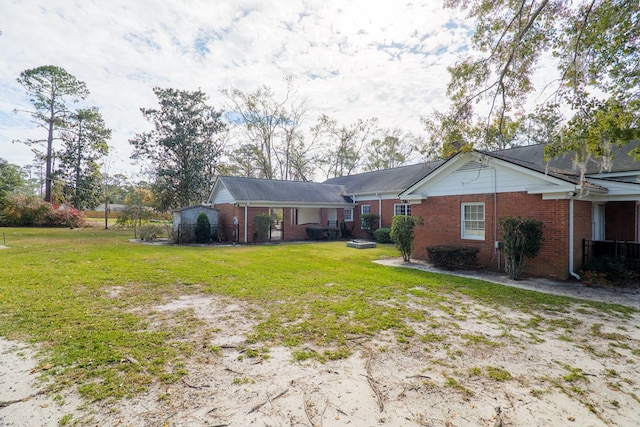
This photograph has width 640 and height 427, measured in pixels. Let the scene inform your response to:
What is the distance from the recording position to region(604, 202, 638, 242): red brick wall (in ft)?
31.7

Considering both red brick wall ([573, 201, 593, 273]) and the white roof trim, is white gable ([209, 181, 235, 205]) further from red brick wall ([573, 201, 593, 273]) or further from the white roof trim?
red brick wall ([573, 201, 593, 273])

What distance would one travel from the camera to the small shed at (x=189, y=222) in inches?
687

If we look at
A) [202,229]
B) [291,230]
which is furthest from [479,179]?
[202,229]

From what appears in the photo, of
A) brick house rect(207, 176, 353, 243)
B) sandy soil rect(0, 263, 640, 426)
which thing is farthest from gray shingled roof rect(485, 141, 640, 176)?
brick house rect(207, 176, 353, 243)

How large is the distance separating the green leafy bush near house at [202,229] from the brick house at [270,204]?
0.85m

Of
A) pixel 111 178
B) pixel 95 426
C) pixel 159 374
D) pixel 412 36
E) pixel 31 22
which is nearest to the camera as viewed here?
pixel 95 426

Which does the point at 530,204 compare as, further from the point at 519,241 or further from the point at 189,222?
the point at 189,222

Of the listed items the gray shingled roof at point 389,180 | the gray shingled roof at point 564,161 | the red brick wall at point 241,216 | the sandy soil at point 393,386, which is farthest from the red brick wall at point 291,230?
the sandy soil at point 393,386

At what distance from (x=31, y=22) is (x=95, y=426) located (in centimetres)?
1018

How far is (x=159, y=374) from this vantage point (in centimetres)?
332

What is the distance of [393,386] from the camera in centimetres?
320

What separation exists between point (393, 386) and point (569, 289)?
675cm

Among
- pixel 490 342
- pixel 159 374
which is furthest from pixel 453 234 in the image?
pixel 159 374

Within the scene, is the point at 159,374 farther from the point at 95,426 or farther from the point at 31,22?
the point at 31,22
